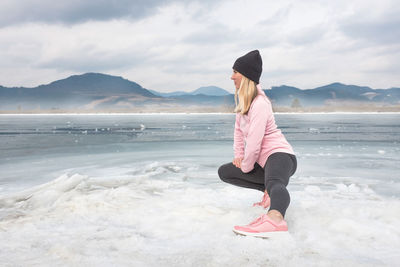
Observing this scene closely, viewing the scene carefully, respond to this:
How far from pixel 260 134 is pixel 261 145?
0.72 ft

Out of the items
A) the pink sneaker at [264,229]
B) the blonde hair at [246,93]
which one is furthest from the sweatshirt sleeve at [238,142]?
the pink sneaker at [264,229]

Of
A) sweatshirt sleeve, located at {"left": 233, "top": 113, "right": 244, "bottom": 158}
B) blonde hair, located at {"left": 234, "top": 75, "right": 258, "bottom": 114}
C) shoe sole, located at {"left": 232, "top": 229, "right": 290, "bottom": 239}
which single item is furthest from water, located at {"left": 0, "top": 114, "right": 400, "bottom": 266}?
blonde hair, located at {"left": 234, "top": 75, "right": 258, "bottom": 114}

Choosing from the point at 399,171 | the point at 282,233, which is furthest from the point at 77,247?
the point at 399,171

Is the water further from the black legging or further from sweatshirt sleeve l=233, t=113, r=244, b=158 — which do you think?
sweatshirt sleeve l=233, t=113, r=244, b=158

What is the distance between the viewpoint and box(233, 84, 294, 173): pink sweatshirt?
2830mm

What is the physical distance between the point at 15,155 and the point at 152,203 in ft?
21.8

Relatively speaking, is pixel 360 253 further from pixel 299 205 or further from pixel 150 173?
pixel 150 173

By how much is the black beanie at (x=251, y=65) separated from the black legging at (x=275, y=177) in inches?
28.2

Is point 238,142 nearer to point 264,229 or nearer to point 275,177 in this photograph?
point 275,177

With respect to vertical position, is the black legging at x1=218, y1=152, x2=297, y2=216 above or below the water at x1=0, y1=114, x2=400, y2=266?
above

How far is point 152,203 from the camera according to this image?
372 centimetres

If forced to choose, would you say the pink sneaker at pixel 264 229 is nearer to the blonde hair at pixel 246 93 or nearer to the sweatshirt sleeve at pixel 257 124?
the sweatshirt sleeve at pixel 257 124

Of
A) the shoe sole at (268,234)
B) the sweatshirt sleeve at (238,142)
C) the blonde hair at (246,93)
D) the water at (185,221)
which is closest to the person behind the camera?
the water at (185,221)

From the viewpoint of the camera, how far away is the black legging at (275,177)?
2760 millimetres
